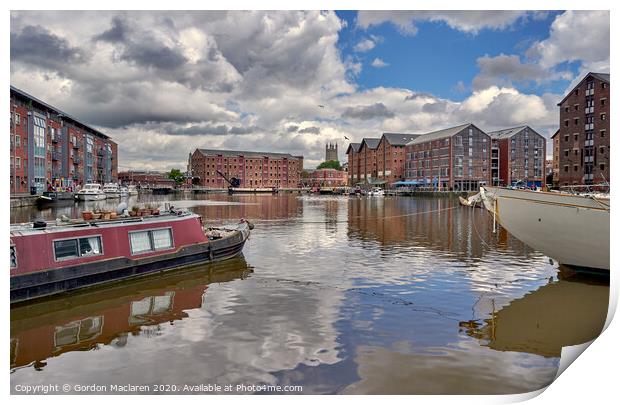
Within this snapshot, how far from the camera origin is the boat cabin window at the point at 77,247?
591 inches

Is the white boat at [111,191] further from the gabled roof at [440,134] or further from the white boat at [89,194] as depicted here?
the gabled roof at [440,134]

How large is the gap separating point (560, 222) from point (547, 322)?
477 cm

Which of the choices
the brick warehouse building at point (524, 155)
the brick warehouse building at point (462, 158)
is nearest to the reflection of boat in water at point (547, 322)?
the brick warehouse building at point (462, 158)

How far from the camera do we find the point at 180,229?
64.6 feet

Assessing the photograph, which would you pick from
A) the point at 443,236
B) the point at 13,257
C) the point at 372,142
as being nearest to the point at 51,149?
the point at 443,236

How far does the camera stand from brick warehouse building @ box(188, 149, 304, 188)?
188m

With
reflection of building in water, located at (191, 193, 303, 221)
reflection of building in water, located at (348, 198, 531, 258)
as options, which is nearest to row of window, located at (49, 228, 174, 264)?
reflection of building in water, located at (348, 198, 531, 258)

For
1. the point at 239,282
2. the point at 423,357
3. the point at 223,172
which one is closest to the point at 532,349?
the point at 423,357

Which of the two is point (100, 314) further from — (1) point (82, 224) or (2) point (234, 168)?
(2) point (234, 168)

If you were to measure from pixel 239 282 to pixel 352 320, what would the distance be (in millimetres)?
6570

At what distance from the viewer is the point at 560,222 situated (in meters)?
15.8

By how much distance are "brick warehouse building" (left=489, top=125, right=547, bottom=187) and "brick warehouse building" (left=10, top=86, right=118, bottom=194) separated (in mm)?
99311
